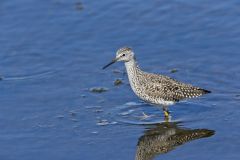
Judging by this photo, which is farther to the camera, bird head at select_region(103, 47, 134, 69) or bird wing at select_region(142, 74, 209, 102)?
bird head at select_region(103, 47, 134, 69)

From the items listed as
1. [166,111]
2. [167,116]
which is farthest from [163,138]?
[166,111]

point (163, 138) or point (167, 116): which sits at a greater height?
point (167, 116)

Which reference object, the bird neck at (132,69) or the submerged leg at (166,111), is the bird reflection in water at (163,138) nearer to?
the submerged leg at (166,111)

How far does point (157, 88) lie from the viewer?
1259 cm

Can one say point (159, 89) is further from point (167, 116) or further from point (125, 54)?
point (125, 54)

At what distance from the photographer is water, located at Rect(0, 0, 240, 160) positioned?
11.5 metres

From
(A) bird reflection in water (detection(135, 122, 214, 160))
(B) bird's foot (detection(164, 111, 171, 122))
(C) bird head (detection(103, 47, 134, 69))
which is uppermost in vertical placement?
(C) bird head (detection(103, 47, 134, 69))

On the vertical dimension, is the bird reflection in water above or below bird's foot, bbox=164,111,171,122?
below

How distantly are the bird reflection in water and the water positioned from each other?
19 mm

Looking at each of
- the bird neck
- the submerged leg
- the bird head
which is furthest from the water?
the bird head

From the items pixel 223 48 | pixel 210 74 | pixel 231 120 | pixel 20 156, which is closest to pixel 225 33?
pixel 223 48

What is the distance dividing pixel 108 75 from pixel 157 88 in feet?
6.20

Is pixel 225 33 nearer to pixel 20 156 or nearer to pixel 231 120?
pixel 231 120

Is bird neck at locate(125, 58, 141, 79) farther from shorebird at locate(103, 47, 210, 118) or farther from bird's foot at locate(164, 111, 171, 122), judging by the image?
bird's foot at locate(164, 111, 171, 122)
